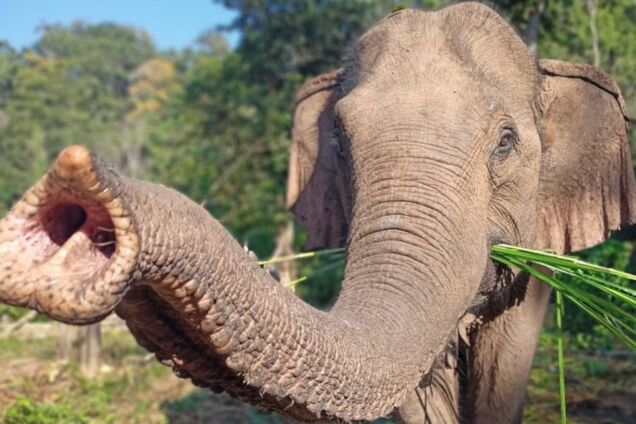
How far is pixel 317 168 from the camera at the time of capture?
3.61 m

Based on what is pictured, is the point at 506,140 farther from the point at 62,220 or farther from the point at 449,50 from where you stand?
the point at 62,220

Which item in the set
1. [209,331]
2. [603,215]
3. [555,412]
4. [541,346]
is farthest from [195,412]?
[209,331]

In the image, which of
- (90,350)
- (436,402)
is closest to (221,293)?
(436,402)

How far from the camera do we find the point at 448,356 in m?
2.90

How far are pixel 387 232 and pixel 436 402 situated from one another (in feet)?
5.05

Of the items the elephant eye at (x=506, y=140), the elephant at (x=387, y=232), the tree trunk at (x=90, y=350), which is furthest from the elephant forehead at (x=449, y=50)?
the tree trunk at (x=90, y=350)

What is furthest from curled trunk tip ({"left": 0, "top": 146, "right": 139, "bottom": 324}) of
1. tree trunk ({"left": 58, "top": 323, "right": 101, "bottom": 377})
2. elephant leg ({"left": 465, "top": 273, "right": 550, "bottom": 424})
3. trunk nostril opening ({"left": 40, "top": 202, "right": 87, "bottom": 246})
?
tree trunk ({"left": 58, "top": 323, "right": 101, "bottom": 377})

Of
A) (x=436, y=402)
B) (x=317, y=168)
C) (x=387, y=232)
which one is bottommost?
(x=436, y=402)

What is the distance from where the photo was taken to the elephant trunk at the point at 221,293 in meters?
1.21

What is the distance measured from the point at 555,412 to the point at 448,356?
256cm

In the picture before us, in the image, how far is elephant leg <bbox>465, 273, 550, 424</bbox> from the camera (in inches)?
133

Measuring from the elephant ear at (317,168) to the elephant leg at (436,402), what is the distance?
0.72m

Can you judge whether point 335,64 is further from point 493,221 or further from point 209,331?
point 209,331

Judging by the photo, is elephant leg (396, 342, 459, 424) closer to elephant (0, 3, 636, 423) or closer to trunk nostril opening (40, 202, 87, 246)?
elephant (0, 3, 636, 423)
